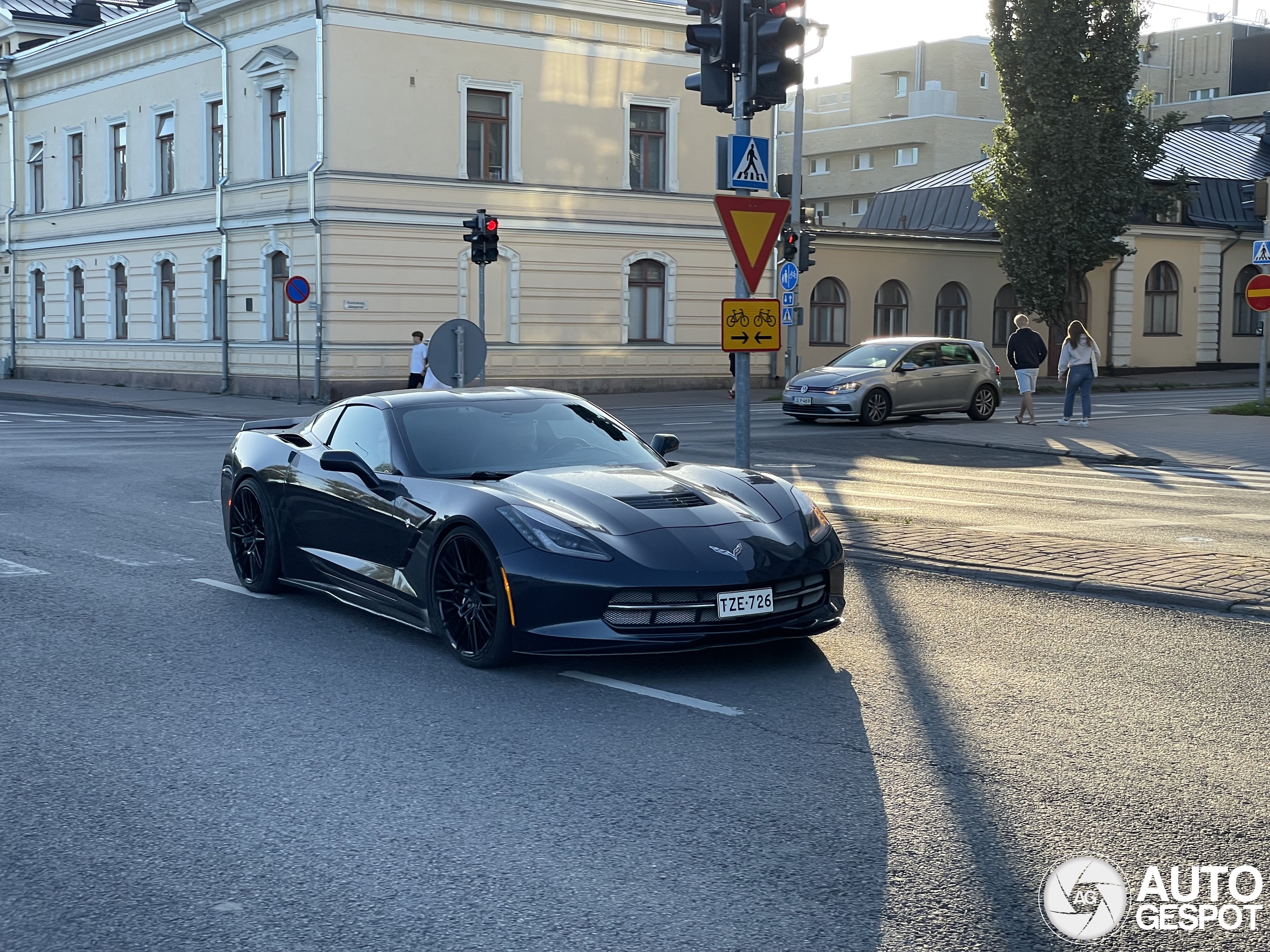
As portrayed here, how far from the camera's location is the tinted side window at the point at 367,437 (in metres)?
7.97

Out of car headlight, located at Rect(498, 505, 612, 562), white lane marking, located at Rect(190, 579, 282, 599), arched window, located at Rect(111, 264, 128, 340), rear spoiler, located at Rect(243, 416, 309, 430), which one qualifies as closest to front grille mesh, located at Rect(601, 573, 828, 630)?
car headlight, located at Rect(498, 505, 612, 562)

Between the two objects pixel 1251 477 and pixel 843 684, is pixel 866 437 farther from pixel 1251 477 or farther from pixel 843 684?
→ pixel 843 684

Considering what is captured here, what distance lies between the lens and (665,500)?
7.18 m

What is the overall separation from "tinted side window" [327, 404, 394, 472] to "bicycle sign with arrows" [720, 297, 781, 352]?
9.90 ft

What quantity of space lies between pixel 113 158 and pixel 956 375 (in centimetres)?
2684

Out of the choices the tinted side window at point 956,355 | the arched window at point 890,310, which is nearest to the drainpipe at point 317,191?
the tinted side window at point 956,355

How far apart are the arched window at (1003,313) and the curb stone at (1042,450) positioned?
2400cm

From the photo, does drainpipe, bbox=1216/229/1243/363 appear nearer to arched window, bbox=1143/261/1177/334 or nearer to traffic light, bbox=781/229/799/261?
arched window, bbox=1143/261/1177/334

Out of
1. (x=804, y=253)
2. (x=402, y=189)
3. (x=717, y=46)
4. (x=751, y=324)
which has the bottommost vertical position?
(x=751, y=324)

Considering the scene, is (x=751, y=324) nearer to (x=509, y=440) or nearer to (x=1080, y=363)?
(x=509, y=440)

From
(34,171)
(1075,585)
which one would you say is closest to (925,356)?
(1075,585)

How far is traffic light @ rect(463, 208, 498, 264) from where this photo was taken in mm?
20797

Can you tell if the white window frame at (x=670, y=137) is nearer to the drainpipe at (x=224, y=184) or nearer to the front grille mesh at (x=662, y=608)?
the drainpipe at (x=224, y=184)

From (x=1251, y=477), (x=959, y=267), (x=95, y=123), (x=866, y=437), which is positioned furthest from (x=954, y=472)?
(x=95, y=123)
